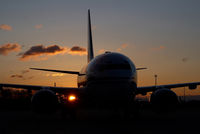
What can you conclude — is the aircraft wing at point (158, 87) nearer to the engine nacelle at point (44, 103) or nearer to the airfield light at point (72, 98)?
the airfield light at point (72, 98)

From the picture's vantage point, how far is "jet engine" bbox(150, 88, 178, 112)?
1695cm

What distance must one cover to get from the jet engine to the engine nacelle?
20.2ft

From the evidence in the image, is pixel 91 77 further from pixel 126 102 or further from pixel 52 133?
pixel 52 133

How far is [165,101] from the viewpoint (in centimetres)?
1697

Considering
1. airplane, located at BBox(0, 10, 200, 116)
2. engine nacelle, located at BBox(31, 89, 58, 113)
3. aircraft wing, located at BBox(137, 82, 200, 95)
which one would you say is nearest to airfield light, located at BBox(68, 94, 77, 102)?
airplane, located at BBox(0, 10, 200, 116)

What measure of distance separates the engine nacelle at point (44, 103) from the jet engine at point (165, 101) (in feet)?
20.2

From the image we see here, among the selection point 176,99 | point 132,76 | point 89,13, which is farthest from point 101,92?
point 89,13

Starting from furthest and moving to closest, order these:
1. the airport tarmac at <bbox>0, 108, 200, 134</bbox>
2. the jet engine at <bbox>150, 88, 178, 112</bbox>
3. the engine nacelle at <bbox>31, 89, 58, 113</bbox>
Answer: the jet engine at <bbox>150, 88, 178, 112</bbox> → the engine nacelle at <bbox>31, 89, 58, 113</bbox> → the airport tarmac at <bbox>0, 108, 200, 134</bbox>

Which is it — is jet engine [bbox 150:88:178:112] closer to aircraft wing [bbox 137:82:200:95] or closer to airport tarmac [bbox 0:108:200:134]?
airport tarmac [bbox 0:108:200:134]

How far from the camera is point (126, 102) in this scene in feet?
49.0

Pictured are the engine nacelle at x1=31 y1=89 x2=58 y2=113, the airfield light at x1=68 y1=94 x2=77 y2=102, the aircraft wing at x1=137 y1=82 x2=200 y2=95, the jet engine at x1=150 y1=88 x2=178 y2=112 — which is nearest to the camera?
the engine nacelle at x1=31 y1=89 x2=58 y2=113

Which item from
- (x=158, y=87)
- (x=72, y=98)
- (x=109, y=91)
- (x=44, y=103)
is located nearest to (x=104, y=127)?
(x=109, y=91)

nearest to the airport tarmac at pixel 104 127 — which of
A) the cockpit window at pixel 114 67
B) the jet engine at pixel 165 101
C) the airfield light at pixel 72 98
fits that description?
the jet engine at pixel 165 101

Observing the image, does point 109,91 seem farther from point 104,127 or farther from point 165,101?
point 165,101
